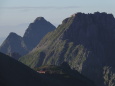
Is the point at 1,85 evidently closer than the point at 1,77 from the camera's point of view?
Yes

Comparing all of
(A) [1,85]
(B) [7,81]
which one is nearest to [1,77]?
(B) [7,81]

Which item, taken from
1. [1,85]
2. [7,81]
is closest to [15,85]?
[7,81]

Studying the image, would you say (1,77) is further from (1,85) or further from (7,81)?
(1,85)

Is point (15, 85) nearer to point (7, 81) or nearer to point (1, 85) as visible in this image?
point (7, 81)

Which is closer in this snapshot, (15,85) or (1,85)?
(1,85)

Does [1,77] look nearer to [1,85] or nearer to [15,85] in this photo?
[15,85]

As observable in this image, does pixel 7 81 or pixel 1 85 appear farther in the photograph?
pixel 7 81
